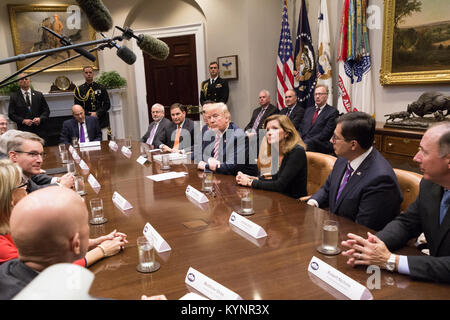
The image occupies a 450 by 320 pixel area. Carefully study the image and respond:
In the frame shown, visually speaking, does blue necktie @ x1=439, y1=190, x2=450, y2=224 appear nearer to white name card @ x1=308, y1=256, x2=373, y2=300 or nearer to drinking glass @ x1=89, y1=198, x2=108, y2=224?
white name card @ x1=308, y1=256, x2=373, y2=300

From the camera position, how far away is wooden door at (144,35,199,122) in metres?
7.84

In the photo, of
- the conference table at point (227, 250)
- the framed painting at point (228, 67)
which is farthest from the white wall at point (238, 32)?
the conference table at point (227, 250)

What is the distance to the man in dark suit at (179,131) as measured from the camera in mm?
4738

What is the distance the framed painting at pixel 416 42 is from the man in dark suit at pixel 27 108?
583 centimetres

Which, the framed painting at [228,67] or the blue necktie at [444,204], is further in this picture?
the framed painting at [228,67]

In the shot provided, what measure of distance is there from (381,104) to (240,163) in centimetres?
270

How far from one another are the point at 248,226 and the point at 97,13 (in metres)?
1.08

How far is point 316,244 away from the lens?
4.96 feet

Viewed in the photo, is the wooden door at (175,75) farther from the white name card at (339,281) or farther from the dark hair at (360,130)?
the white name card at (339,281)

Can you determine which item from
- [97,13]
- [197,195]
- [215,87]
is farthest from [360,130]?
[215,87]

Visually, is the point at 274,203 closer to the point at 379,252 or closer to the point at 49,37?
the point at 379,252

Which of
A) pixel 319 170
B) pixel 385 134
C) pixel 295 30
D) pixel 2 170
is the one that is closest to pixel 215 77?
pixel 295 30

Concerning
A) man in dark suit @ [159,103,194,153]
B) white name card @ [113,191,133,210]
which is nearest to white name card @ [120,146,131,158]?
man in dark suit @ [159,103,194,153]

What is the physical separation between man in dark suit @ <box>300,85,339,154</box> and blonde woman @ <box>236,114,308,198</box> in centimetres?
232
